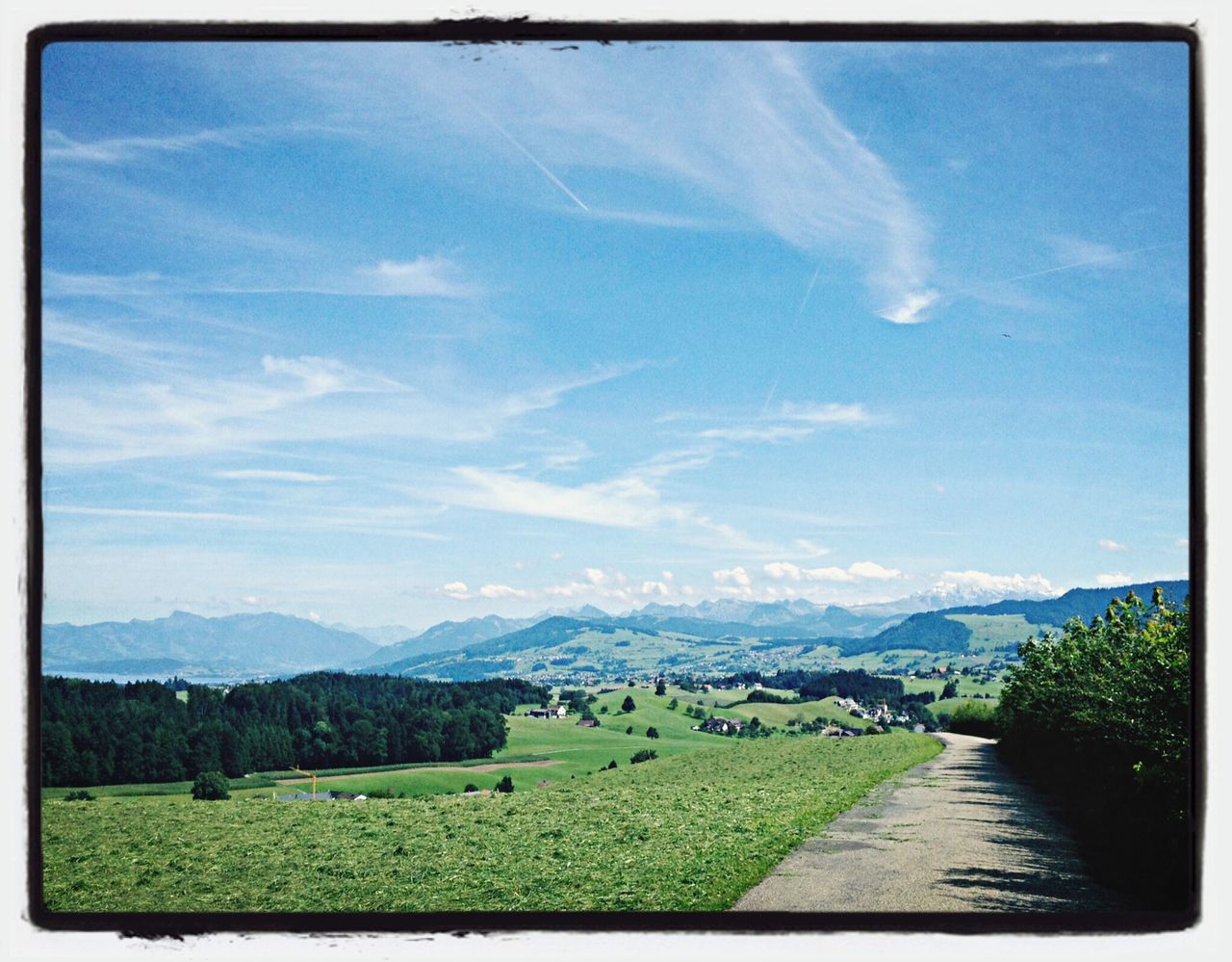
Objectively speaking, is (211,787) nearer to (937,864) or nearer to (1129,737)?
(937,864)

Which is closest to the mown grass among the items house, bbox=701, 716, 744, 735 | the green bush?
house, bbox=701, 716, 744, 735

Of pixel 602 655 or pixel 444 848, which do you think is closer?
pixel 444 848

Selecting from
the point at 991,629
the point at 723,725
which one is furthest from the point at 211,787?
the point at 991,629

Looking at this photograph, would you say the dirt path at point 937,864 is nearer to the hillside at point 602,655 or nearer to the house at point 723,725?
the hillside at point 602,655

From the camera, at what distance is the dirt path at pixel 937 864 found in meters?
7.49

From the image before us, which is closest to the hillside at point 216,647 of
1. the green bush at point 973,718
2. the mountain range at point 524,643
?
the mountain range at point 524,643

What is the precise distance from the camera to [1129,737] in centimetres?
923

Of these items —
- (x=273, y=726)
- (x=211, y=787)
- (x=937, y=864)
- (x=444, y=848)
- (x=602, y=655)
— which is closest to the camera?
(x=937, y=864)

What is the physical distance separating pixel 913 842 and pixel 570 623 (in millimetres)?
24541

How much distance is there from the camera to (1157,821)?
27.0 ft

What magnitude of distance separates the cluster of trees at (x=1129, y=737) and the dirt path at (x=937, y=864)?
0.52 meters

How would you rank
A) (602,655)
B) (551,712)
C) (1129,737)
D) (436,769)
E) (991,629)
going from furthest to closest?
(991,629), (602,655), (551,712), (436,769), (1129,737)

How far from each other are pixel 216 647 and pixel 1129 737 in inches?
677

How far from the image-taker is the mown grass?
27.8 feet
